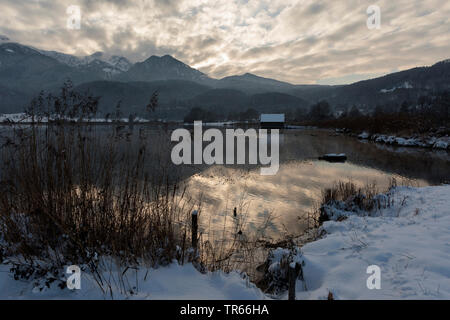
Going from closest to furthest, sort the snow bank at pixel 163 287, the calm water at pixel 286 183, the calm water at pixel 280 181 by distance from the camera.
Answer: the snow bank at pixel 163 287
the calm water at pixel 280 181
the calm water at pixel 286 183

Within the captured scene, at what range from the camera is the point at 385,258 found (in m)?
4.17

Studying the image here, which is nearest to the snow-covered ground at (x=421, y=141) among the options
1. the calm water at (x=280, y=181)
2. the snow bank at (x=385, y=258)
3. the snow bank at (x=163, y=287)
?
the calm water at (x=280, y=181)

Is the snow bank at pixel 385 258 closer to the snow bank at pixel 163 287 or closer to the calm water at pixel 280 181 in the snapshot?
the snow bank at pixel 163 287

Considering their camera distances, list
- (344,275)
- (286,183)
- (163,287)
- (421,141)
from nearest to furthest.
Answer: (163,287) < (344,275) < (286,183) < (421,141)

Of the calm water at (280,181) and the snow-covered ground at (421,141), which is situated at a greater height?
the snow-covered ground at (421,141)

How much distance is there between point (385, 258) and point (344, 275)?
1007 mm

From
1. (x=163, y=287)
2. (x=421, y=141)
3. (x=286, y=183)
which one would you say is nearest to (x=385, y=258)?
(x=163, y=287)

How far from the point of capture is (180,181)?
1282cm

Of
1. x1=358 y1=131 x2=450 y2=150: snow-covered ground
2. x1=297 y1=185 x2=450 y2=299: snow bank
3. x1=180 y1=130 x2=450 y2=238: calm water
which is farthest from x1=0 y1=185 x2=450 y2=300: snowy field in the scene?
x1=358 y1=131 x2=450 y2=150: snow-covered ground

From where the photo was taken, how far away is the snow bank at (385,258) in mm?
3260

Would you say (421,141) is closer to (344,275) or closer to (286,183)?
(286,183)

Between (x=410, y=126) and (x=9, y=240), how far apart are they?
4491 centimetres
